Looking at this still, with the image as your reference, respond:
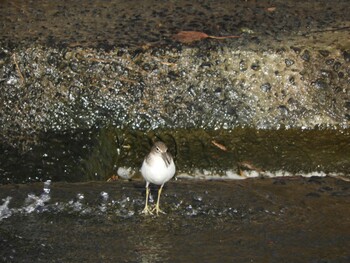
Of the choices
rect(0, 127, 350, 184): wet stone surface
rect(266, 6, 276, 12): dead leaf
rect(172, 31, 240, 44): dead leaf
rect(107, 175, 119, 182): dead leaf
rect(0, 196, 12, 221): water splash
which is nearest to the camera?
rect(0, 196, 12, 221): water splash

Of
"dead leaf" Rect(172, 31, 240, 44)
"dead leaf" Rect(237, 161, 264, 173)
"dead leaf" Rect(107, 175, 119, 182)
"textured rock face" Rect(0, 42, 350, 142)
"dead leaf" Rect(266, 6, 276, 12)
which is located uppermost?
"dead leaf" Rect(266, 6, 276, 12)

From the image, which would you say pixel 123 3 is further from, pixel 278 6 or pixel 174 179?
pixel 174 179

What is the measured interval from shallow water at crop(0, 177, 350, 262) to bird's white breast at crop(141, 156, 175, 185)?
18cm

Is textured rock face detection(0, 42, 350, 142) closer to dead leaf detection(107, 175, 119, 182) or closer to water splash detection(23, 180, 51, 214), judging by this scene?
dead leaf detection(107, 175, 119, 182)

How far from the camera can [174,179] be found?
5.61 meters

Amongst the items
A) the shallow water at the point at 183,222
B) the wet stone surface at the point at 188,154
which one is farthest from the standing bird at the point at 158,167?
the wet stone surface at the point at 188,154

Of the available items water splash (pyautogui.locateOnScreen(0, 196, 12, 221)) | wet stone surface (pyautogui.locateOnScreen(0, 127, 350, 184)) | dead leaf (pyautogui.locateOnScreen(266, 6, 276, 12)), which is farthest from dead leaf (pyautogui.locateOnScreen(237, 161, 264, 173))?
water splash (pyautogui.locateOnScreen(0, 196, 12, 221))

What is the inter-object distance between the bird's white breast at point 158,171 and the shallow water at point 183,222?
0.18 meters

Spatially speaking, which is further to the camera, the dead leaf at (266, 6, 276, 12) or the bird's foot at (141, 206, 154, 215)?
the dead leaf at (266, 6, 276, 12)

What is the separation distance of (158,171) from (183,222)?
0.33 meters

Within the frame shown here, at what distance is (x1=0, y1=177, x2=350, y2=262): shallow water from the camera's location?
14.7 ft

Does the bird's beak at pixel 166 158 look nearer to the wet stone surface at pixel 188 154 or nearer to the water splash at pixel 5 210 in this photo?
the wet stone surface at pixel 188 154

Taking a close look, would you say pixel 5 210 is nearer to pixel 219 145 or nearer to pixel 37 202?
pixel 37 202

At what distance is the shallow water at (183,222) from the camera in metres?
4.48
